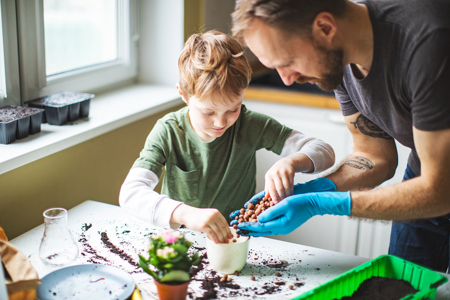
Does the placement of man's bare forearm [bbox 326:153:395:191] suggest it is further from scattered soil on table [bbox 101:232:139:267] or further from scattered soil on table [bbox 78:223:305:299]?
scattered soil on table [bbox 101:232:139:267]

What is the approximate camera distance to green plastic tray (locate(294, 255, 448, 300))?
0.99 metres

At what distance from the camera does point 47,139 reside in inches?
58.4

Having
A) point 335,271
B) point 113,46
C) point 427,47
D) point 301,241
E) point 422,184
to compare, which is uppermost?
point 427,47

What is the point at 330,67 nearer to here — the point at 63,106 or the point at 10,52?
the point at 63,106

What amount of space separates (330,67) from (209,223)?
0.48m

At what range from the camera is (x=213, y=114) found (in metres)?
1.36

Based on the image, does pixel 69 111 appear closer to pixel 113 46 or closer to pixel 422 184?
pixel 113 46

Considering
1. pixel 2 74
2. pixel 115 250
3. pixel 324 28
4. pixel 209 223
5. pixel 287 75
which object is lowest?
pixel 115 250

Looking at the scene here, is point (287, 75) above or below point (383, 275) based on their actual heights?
above

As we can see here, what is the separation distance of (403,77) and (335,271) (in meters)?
0.50

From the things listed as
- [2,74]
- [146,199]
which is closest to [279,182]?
[146,199]

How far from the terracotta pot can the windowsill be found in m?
0.61

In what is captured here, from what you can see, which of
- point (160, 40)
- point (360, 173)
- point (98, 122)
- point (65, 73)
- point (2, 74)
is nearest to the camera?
point (360, 173)

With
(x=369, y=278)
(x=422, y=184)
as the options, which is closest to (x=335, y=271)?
(x=369, y=278)
